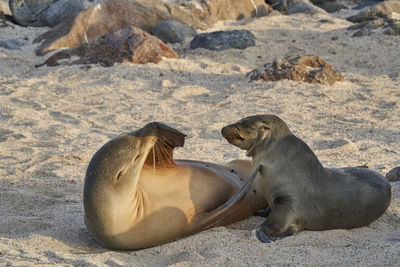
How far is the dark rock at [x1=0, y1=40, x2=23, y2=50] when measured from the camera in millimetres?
10581

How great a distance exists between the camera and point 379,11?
12.4 metres

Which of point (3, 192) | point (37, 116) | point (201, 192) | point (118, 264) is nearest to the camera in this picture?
point (118, 264)

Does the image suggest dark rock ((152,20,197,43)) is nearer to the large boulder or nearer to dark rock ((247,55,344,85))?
the large boulder

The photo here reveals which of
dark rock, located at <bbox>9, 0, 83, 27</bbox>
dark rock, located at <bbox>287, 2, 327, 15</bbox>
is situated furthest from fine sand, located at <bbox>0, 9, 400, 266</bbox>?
dark rock, located at <bbox>287, 2, 327, 15</bbox>

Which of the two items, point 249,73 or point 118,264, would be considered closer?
point 118,264

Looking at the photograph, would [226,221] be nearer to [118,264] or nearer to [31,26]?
[118,264]

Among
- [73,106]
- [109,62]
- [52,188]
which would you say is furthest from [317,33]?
[52,188]

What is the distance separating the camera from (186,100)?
25.6 ft

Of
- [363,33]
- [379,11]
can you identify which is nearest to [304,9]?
[379,11]

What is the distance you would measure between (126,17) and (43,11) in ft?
7.98

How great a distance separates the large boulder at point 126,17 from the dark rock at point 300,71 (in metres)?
3.50

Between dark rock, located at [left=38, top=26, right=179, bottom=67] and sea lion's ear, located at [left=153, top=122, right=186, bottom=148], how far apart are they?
229 inches

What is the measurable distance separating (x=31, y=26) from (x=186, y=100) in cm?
577

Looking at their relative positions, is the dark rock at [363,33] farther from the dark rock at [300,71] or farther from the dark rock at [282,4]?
the dark rock at [282,4]
